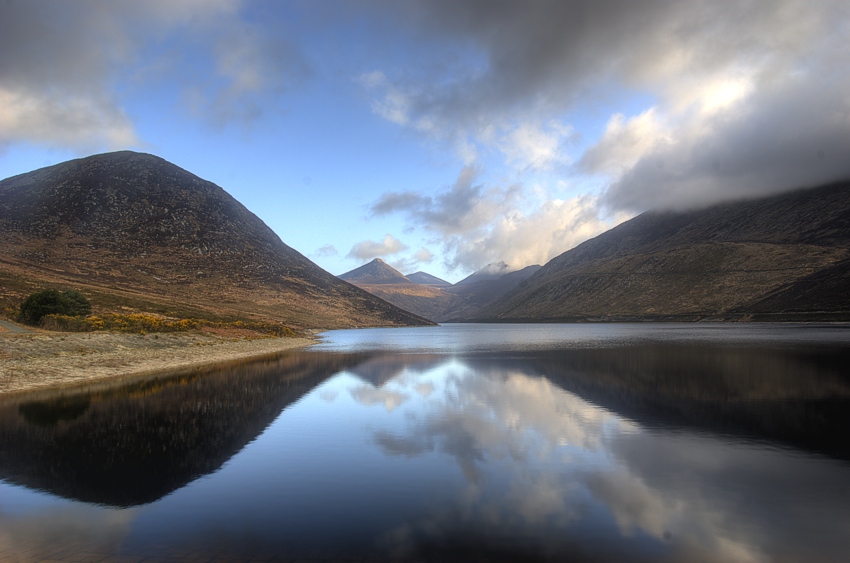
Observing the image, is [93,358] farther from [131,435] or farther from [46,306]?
[131,435]

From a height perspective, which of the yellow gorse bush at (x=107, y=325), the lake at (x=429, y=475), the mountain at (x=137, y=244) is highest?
the mountain at (x=137, y=244)

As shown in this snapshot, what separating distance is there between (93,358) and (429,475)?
37.0 m

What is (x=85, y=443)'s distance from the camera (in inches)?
722

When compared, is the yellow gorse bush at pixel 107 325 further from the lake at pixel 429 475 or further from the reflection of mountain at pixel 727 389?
the reflection of mountain at pixel 727 389

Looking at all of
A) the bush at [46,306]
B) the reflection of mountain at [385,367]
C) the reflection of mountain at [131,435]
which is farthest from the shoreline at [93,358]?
the reflection of mountain at [385,367]

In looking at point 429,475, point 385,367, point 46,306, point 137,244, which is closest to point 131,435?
point 429,475

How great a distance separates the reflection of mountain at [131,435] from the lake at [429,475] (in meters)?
0.10

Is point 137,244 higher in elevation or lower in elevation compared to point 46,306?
higher

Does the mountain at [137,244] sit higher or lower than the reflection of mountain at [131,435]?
higher

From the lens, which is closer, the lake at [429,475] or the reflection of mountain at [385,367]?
the lake at [429,475]

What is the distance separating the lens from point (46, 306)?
57.2 metres

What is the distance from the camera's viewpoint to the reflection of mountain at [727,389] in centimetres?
2073

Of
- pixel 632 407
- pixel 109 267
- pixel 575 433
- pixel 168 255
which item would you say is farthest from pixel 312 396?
pixel 168 255

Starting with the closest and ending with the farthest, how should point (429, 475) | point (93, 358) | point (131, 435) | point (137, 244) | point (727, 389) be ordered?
point (429, 475) < point (131, 435) < point (727, 389) < point (93, 358) < point (137, 244)
